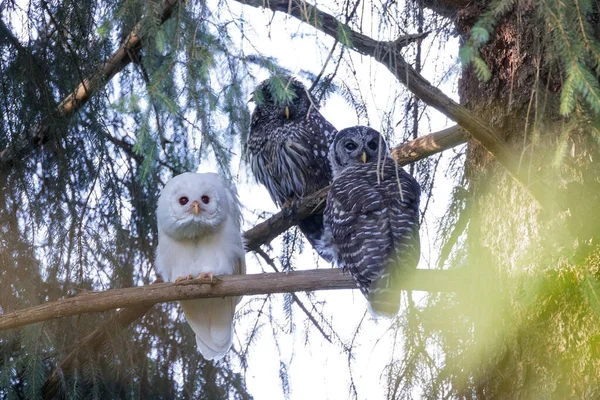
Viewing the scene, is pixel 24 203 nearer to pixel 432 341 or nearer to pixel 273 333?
pixel 273 333

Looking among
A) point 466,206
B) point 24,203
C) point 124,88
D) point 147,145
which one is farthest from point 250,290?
point 124,88

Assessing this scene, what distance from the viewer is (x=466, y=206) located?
3.66 m

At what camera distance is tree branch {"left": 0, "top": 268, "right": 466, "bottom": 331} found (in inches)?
141

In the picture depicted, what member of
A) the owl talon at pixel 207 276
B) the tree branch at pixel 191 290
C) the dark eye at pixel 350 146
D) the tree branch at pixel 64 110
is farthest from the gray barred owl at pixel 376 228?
the tree branch at pixel 64 110

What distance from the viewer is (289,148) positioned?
18.6 ft

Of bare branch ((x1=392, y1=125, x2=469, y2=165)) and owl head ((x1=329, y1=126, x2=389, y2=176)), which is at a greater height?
owl head ((x1=329, y1=126, x2=389, y2=176))

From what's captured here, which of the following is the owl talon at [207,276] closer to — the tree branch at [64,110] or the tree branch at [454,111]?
the tree branch at [64,110]

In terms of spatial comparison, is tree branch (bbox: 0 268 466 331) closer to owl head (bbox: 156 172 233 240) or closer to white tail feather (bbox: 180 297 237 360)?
owl head (bbox: 156 172 233 240)

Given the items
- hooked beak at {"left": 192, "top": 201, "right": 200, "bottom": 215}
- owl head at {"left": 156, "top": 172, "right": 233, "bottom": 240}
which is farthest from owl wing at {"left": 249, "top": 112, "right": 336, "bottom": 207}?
hooked beak at {"left": 192, "top": 201, "right": 200, "bottom": 215}

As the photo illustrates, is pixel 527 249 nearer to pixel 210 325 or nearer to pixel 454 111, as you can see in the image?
pixel 454 111

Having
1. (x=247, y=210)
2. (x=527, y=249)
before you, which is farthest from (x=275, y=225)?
(x=527, y=249)

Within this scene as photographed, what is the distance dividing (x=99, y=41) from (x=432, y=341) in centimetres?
227

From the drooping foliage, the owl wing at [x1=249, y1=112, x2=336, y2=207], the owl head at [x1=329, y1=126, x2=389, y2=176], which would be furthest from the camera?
the owl wing at [x1=249, y1=112, x2=336, y2=207]

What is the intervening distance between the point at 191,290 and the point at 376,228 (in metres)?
0.93
